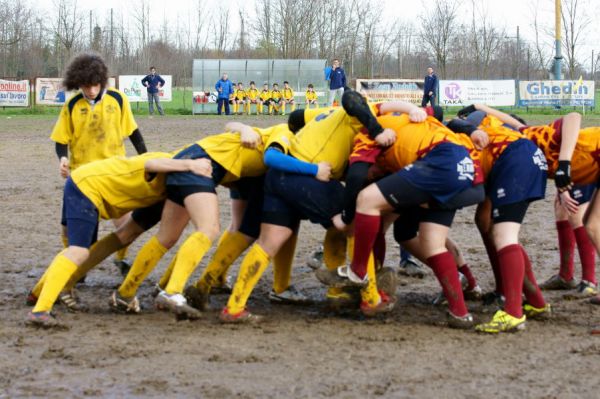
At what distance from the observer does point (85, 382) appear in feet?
16.9

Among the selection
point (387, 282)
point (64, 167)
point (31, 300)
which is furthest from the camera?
point (64, 167)

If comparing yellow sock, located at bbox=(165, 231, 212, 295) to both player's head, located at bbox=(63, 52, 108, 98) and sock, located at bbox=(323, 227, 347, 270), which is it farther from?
player's head, located at bbox=(63, 52, 108, 98)

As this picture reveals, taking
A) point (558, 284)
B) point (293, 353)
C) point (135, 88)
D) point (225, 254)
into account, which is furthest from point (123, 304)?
point (135, 88)

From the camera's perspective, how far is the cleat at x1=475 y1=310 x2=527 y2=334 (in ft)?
20.6

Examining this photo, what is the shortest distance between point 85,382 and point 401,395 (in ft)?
6.01

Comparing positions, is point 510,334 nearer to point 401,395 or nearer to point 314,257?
point 401,395

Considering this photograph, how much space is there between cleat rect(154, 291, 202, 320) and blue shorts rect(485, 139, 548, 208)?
93.8 inches

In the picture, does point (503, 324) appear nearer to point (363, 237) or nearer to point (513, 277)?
point (513, 277)

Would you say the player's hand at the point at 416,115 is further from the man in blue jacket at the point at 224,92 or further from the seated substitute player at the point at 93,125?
the man in blue jacket at the point at 224,92

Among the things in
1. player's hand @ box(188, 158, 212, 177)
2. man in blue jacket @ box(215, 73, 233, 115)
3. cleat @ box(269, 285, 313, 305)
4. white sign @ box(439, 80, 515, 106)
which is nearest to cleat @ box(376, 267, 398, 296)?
cleat @ box(269, 285, 313, 305)

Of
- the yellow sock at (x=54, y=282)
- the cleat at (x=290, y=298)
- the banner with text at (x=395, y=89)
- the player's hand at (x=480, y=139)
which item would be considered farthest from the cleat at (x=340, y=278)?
the banner with text at (x=395, y=89)

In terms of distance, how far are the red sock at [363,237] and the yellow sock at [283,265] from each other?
1.01 meters

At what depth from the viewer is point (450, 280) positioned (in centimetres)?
646

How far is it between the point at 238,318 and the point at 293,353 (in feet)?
2.89
